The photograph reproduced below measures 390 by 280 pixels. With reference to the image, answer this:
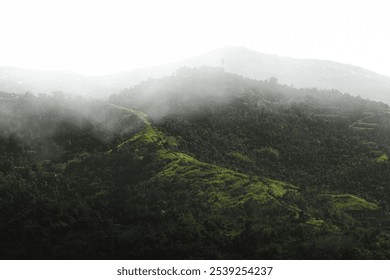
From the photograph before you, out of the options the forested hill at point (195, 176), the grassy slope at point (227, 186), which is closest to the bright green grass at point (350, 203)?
the grassy slope at point (227, 186)

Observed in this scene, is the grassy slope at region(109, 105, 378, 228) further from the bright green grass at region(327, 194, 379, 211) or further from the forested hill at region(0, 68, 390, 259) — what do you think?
the forested hill at region(0, 68, 390, 259)

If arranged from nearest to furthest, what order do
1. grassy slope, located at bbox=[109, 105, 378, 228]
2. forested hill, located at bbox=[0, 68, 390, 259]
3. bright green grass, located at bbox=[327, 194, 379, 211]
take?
forested hill, located at bbox=[0, 68, 390, 259] < grassy slope, located at bbox=[109, 105, 378, 228] < bright green grass, located at bbox=[327, 194, 379, 211]

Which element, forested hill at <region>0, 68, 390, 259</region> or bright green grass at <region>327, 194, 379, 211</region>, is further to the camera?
bright green grass at <region>327, 194, 379, 211</region>

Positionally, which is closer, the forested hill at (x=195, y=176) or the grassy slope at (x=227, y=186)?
the forested hill at (x=195, y=176)

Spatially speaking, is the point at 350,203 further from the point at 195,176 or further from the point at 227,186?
the point at 195,176

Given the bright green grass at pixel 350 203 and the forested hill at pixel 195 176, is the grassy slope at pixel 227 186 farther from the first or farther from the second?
the forested hill at pixel 195 176

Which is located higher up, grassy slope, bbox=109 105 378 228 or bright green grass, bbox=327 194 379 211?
grassy slope, bbox=109 105 378 228

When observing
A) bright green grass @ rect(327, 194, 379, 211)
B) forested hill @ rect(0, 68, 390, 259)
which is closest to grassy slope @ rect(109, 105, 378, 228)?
bright green grass @ rect(327, 194, 379, 211)

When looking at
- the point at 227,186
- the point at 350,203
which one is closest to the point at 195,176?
the point at 227,186
